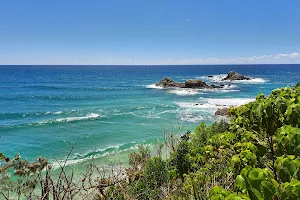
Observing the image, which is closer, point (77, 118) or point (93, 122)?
point (93, 122)

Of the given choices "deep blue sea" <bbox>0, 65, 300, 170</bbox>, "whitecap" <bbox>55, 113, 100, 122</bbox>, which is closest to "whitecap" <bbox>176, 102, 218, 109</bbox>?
"deep blue sea" <bbox>0, 65, 300, 170</bbox>

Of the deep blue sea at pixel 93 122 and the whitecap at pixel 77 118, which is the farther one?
the whitecap at pixel 77 118

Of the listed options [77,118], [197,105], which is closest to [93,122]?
[77,118]

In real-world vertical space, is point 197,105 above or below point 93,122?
above

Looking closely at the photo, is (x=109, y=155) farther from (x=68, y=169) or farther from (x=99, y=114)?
(x=99, y=114)

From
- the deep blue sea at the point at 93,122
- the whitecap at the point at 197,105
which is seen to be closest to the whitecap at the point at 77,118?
the deep blue sea at the point at 93,122

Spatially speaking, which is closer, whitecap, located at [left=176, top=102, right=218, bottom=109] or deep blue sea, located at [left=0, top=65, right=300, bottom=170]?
deep blue sea, located at [left=0, top=65, right=300, bottom=170]

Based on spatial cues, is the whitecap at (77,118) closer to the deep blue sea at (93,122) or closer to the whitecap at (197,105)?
the deep blue sea at (93,122)

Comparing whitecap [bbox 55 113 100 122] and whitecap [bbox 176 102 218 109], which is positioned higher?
whitecap [bbox 176 102 218 109]

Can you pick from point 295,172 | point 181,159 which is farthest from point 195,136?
point 295,172

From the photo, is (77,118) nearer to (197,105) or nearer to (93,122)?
(93,122)

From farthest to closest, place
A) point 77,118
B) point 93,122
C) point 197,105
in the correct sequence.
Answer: point 197,105 → point 77,118 → point 93,122

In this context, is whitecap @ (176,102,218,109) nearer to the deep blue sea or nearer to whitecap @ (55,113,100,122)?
the deep blue sea

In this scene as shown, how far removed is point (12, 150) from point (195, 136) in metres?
16.7
